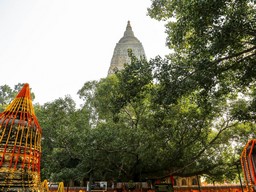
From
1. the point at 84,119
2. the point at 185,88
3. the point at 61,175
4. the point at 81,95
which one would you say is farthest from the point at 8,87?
the point at 185,88

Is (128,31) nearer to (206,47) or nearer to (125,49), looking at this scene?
(125,49)

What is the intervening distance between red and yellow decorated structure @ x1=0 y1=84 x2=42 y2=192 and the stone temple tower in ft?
133

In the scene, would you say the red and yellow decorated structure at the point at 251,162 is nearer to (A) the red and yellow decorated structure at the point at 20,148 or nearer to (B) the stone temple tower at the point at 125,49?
(A) the red and yellow decorated structure at the point at 20,148

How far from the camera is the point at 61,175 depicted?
1487cm

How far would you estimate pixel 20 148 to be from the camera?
4.50 metres

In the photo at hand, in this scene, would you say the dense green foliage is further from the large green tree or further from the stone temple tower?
the stone temple tower

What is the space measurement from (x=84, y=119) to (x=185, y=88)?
13636 mm

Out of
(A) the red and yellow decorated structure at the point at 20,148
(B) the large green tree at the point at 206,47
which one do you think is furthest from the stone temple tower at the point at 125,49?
(A) the red and yellow decorated structure at the point at 20,148

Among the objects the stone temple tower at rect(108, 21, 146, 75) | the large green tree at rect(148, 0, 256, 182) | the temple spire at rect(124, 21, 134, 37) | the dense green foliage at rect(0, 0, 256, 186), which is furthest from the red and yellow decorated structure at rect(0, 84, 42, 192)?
the temple spire at rect(124, 21, 134, 37)

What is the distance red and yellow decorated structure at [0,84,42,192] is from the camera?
3.99 meters

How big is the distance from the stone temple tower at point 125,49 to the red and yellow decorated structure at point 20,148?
40607mm

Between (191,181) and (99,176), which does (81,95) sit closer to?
(99,176)

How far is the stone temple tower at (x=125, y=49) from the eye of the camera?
4706 cm

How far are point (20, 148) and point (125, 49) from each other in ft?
158
